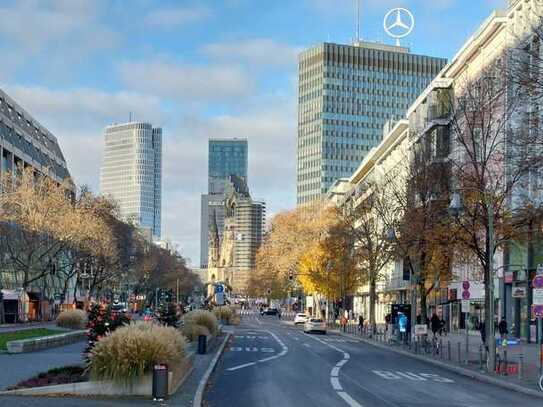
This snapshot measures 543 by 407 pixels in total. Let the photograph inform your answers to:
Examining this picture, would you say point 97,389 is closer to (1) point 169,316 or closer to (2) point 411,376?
(2) point 411,376

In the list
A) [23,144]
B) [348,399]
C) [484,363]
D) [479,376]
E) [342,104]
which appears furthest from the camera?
[342,104]

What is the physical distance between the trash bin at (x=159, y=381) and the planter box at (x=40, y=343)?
1826 cm

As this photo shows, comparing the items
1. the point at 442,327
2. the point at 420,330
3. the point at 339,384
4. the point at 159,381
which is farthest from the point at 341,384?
the point at 442,327

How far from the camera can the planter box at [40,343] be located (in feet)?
116

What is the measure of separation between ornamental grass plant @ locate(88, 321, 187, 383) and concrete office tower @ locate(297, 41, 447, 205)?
16262 centimetres

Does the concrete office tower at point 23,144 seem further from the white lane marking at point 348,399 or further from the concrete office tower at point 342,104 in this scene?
the concrete office tower at point 342,104

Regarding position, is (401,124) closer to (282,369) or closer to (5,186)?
(5,186)

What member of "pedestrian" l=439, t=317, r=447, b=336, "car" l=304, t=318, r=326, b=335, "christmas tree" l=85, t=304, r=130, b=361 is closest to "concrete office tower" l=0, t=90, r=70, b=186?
"car" l=304, t=318, r=326, b=335

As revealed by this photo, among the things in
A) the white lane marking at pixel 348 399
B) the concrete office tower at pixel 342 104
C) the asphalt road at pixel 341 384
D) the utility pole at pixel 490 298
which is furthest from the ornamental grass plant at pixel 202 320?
the concrete office tower at pixel 342 104

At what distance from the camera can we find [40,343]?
38156 mm

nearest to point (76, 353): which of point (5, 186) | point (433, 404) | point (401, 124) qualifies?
point (433, 404)

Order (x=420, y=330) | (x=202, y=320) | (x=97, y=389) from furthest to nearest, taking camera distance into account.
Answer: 1. (x=202, y=320)
2. (x=420, y=330)
3. (x=97, y=389)

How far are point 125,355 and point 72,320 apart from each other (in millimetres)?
40250

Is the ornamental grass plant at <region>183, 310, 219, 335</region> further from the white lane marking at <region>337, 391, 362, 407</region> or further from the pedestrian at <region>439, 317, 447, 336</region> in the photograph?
the white lane marking at <region>337, 391, 362, 407</region>
